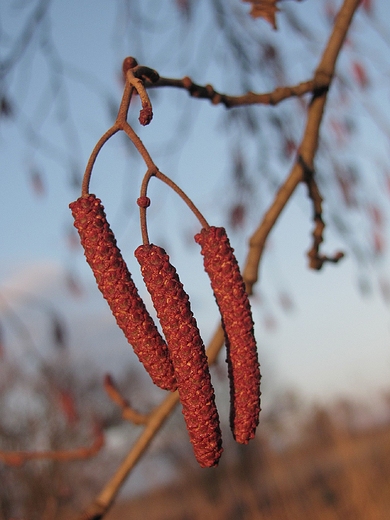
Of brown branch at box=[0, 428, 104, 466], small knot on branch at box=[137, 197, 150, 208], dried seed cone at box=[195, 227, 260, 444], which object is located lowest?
brown branch at box=[0, 428, 104, 466]

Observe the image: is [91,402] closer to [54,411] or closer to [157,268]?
[54,411]

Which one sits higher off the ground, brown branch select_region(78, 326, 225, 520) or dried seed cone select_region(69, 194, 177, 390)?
dried seed cone select_region(69, 194, 177, 390)

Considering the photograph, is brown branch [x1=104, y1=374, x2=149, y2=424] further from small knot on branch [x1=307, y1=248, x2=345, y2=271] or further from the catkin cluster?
the catkin cluster

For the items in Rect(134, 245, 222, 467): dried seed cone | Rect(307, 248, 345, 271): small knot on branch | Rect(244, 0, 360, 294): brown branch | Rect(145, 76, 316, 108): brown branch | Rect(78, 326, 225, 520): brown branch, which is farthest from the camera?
Rect(307, 248, 345, 271): small knot on branch

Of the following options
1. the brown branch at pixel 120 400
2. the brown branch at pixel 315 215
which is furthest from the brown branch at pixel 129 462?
the brown branch at pixel 315 215

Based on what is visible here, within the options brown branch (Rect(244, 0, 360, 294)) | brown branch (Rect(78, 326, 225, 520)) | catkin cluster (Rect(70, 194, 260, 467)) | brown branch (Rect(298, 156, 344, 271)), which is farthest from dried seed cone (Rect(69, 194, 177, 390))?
brown branch (Rect(298, 156, 344, 271))

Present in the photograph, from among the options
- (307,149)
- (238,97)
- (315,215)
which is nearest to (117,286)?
(238,97)
